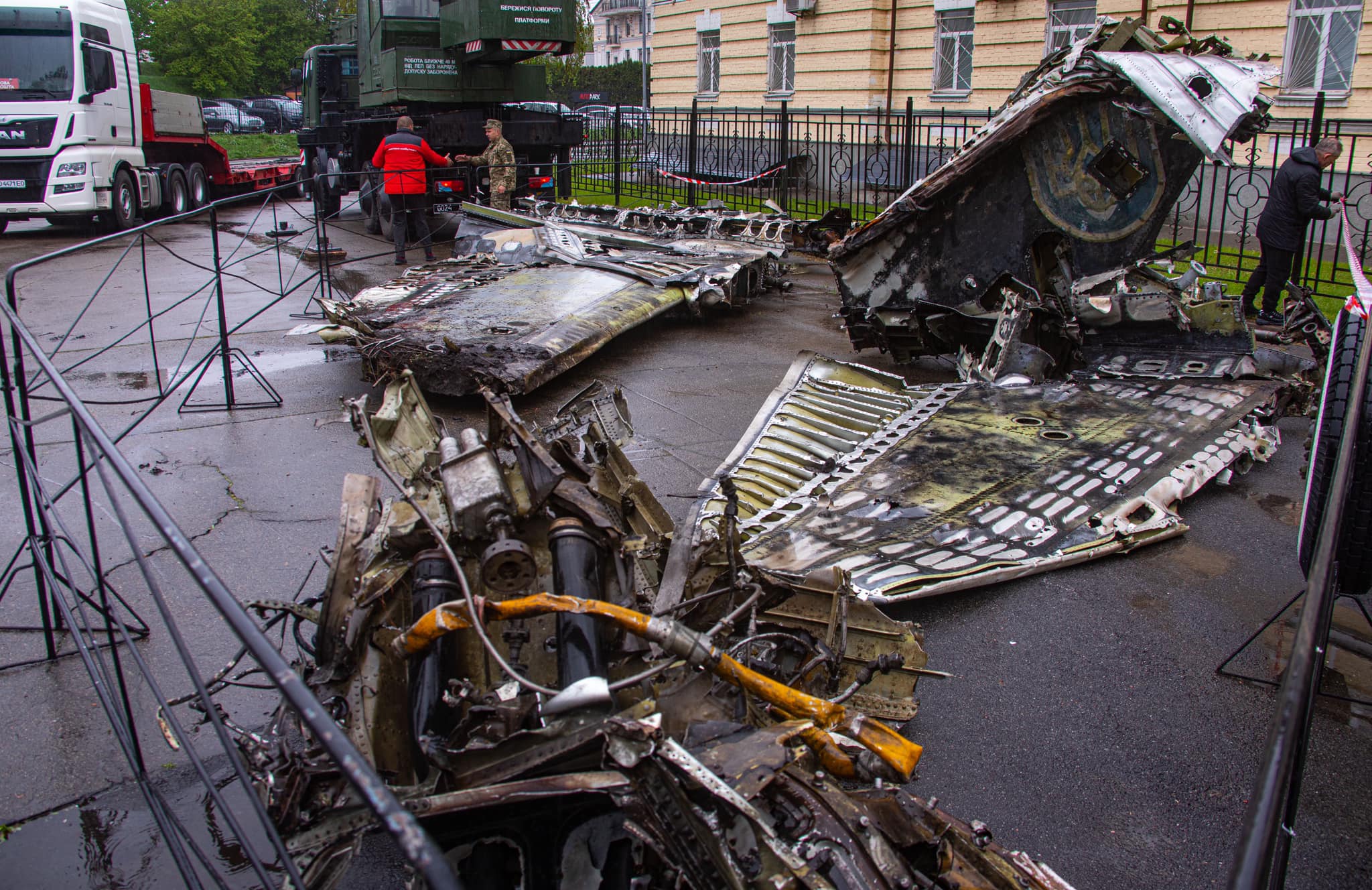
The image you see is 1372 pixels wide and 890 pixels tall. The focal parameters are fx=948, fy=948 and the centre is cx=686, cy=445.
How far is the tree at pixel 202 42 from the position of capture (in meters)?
44.3

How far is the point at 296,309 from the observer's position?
11.0 meters

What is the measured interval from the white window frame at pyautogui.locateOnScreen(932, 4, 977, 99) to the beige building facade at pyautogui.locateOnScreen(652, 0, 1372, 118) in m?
0.02

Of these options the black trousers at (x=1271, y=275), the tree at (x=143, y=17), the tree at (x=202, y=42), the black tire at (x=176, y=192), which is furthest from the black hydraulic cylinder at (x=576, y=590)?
the tree at (x=143, y=17)

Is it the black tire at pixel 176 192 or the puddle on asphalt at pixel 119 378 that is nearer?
→ the puddle on asphalt at pixel 119 378

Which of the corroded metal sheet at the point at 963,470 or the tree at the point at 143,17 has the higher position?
the tree at the point at 143,17

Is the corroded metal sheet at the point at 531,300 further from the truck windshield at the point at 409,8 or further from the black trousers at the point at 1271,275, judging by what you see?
the truck windshield at the point at 409,8

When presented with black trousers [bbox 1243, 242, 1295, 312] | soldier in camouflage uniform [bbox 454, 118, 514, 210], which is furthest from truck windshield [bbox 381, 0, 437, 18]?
black trousers [bbox 1243, 242, 1295, 312]

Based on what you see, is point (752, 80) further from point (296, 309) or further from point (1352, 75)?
point (296, 309)

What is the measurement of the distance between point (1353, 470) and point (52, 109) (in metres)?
17.1

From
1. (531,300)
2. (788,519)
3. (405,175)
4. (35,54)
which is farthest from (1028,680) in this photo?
(35,54)

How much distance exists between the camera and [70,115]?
1456 centimetres

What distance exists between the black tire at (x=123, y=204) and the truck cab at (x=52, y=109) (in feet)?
1.11

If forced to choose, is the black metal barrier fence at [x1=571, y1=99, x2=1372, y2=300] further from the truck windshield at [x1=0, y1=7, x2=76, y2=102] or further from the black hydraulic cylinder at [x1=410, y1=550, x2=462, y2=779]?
the black hydraulic cylinder at [x1=410, y1=550, x2=462, y2=779]

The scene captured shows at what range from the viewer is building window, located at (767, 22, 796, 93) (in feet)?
71.5
